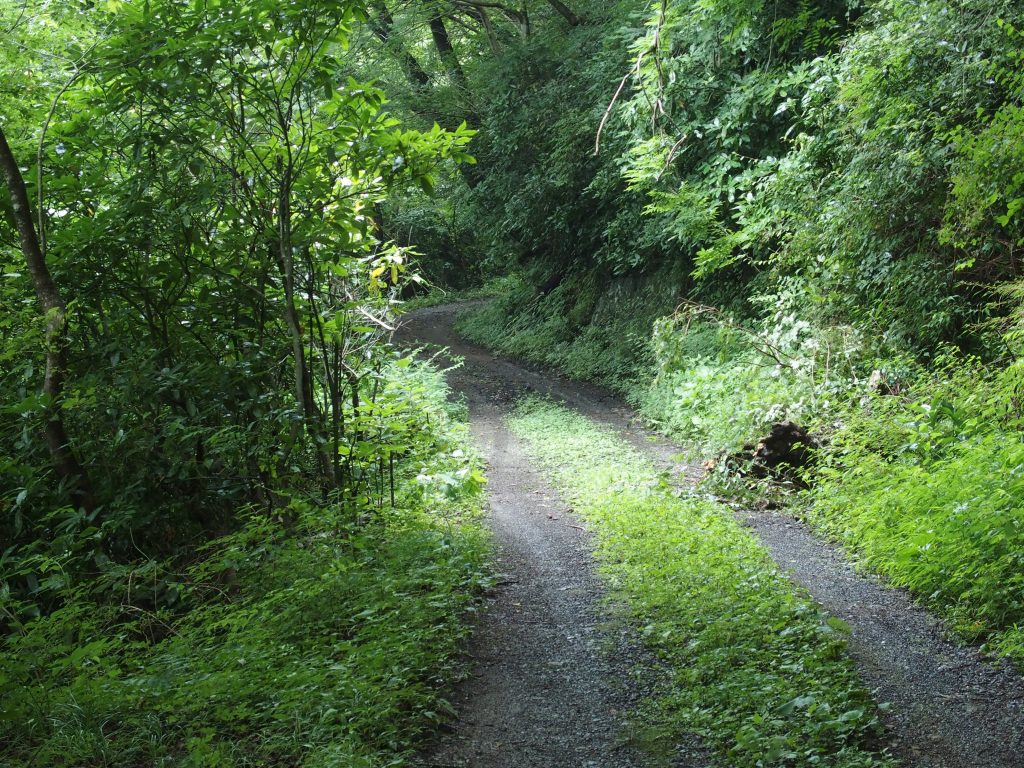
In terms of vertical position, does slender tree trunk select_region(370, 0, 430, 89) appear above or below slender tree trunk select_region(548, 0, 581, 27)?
above

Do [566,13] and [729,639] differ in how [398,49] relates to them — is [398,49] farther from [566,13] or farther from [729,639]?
[729,639]

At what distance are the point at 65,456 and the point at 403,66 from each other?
19.5 metres

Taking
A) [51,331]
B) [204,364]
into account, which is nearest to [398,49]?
[204,364]

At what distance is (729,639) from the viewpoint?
5.00 metres

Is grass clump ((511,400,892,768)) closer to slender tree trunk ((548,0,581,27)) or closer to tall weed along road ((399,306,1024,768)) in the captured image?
tall weed along road ((399,306,1024,768))

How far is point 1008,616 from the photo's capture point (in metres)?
4.95

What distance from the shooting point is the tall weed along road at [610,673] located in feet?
12.9

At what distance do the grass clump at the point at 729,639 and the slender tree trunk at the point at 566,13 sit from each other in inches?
564

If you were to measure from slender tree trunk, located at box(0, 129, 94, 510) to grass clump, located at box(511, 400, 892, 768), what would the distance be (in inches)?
166

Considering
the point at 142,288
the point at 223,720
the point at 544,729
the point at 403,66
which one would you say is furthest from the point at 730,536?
the point at 403,66

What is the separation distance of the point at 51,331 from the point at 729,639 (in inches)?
196

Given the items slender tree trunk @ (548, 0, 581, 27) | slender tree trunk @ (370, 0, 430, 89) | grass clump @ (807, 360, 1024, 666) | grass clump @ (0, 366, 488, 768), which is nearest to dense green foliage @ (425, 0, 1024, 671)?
grass clump @ (807, 360, 1024, 666)

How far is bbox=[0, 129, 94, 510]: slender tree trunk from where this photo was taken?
559 cm

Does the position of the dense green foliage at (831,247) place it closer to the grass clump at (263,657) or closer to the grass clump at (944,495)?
the grass clump at (944,495)
